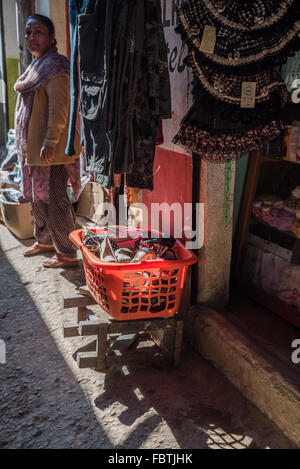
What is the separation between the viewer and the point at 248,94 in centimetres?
288

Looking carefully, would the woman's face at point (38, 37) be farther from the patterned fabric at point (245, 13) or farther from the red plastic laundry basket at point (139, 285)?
the red plastic laundry basket at point (139, 285)

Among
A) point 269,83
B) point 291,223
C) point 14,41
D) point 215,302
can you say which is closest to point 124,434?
point 215,302

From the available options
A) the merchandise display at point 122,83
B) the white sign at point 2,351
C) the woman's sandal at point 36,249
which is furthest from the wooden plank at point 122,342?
the woman's sandal at point 36,249

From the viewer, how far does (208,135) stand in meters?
3.00

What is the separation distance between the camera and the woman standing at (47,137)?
4195mm

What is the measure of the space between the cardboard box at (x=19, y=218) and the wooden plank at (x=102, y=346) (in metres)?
2.89

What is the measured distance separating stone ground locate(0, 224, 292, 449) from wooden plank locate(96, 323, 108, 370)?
13 cm

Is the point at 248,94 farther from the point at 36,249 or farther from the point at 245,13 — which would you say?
the point at 36,249

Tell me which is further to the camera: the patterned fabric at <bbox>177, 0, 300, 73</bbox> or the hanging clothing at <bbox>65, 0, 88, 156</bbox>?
the hanging clothing at <bbox>65, 0, 88, 156</bbox>

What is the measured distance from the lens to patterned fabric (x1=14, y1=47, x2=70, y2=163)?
418cm

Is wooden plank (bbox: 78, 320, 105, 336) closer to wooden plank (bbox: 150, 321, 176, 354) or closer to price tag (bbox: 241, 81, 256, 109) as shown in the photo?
wooden plank (bbox: 150, 321, 176, 354)

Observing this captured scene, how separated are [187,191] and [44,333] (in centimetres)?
153

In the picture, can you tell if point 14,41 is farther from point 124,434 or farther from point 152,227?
point 124,434

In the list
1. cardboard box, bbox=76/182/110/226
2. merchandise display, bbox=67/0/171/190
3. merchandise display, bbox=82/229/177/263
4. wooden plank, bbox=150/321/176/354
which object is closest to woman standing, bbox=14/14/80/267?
cardboard box, bbox=76/182/110/226
